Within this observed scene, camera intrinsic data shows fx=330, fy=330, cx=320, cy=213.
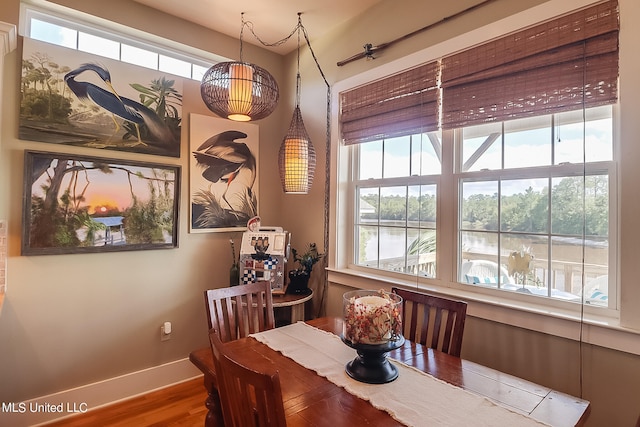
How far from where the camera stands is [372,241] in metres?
2.54

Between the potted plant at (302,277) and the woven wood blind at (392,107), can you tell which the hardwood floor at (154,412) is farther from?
the woven wood blind at (392,107)

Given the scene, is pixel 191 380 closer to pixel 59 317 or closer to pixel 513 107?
pixel 59 317

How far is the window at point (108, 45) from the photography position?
2.14 m

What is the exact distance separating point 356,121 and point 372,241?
926 mm

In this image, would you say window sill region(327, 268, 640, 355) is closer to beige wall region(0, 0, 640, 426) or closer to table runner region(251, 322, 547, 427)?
beige wall region(0, 0, 640, 426)

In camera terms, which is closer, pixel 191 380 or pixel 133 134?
pixel 133 134

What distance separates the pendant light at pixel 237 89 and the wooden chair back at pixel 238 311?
1.04 m

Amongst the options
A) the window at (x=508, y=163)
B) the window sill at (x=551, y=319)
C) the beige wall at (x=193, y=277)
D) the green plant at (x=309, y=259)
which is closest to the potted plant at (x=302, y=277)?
the green plant at (x=309, y=259)

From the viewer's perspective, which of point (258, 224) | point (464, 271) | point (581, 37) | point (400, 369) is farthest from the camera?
point (258, 224)

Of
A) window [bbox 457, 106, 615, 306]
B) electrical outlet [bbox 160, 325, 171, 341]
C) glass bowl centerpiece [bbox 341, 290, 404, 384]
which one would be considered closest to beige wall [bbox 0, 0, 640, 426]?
electrical outlet [bbox 160, 325, 171, 341]

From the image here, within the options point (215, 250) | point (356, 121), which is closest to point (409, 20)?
point (356, 121)

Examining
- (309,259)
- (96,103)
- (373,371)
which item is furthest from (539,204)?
(96,103)

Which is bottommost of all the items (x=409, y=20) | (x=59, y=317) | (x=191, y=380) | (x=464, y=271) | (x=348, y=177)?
(x=191, y=380)

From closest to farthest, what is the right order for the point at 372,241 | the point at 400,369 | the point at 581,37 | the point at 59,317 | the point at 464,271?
1. the point at 400,369
2. the point at 581,37
3. the point at 464,271
4. the point at 59,317
5. the point at 372,241
